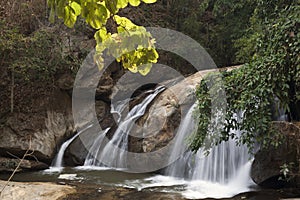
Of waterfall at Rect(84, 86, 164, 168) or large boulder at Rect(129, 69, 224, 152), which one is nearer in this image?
large boulder at Rect(129, 69, 224, 152)

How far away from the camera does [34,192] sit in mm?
4324

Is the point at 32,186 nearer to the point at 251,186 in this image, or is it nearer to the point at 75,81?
the point at 251,186

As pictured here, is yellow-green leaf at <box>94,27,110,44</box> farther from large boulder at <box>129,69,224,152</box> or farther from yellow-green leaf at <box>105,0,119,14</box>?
large boulder at <box>129,69,224,152</box>

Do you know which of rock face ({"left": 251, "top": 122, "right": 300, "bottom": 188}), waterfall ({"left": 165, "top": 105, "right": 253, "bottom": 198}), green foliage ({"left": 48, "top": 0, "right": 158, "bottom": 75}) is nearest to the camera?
green foliage ({"left": 48, "top": 0, "right": 158, "bottom": 75})

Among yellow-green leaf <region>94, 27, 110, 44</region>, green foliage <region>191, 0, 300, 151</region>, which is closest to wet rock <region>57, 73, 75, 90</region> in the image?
green foliage <region>191, 0, 300, 151</region>

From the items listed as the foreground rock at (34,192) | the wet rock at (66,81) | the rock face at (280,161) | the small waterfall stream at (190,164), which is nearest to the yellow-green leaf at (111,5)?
the foreground rock at (34,192)

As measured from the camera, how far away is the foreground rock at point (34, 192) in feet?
13.7

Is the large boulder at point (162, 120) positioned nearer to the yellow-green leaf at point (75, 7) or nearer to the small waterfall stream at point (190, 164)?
the small waterfall stream at point (190, 164)

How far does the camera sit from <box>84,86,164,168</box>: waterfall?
7188mm

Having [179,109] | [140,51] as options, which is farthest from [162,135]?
[140,51]

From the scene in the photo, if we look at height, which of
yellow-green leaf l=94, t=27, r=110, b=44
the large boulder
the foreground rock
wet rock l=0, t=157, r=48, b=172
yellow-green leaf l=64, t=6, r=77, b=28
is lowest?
the foreground rock

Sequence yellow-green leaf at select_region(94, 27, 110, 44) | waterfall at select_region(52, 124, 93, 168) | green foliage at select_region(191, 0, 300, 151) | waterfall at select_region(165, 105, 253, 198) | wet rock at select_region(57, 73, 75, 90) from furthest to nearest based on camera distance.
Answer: wet rock at select_region(57, 73, 75, 90) < waterfall at select_region(52, 124, 93, 168) < waterfall at select_region(165, 105, 253, 198) < green foliage at select_region(191, 0, 300, 151) < yellow-green leaf at select_region(94, 27, 110, 44)

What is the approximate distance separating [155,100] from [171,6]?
579 cm

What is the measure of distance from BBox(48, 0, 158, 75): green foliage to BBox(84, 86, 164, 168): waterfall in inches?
233
